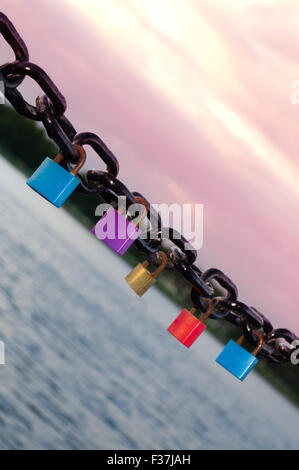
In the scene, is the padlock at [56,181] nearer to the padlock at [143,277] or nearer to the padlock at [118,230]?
the padlock at [118,230]

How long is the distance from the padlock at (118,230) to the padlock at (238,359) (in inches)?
27.9

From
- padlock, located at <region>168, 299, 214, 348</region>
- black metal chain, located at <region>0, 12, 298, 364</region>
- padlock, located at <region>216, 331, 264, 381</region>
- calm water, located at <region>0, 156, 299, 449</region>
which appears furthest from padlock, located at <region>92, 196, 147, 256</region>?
calm water, located at <region>0, 156, 299, 449</region>

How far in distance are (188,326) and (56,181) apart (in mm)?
1001

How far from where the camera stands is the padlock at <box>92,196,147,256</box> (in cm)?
234

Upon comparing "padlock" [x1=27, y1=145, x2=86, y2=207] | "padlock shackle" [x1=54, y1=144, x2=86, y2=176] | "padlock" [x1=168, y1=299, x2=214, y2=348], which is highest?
"padlock shackle" [x1=54, y1=144, x2=86, y2=176]

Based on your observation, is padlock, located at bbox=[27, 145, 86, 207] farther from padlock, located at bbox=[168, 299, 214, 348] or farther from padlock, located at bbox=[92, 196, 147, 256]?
padlock, located at bbox=[168, 299, 214, 348]

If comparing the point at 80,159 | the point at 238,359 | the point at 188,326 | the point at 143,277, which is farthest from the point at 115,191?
the point at 238,359

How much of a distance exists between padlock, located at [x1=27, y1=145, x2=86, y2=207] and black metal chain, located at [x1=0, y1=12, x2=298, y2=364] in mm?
30

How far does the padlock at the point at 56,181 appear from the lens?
2049 mm

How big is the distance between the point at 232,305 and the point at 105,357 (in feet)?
37.6

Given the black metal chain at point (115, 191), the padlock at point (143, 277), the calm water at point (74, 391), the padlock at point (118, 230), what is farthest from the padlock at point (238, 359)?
the calm water at point (74, 391)

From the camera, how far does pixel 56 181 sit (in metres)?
2.08

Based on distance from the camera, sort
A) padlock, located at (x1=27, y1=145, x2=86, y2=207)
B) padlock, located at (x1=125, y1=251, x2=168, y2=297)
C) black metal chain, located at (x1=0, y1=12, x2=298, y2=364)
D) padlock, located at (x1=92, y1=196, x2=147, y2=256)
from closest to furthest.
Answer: black metal chain, located at (x1=0, y1=12, x2=298, y2=364) < padlock, located at (x1=27, y1=145, x2=86, y2=207) < padlock, located at (x1=92, y1=196, x2=147, y2=256) < padlock, located at (x1=125, y1=251, x2=168, y2=297)
